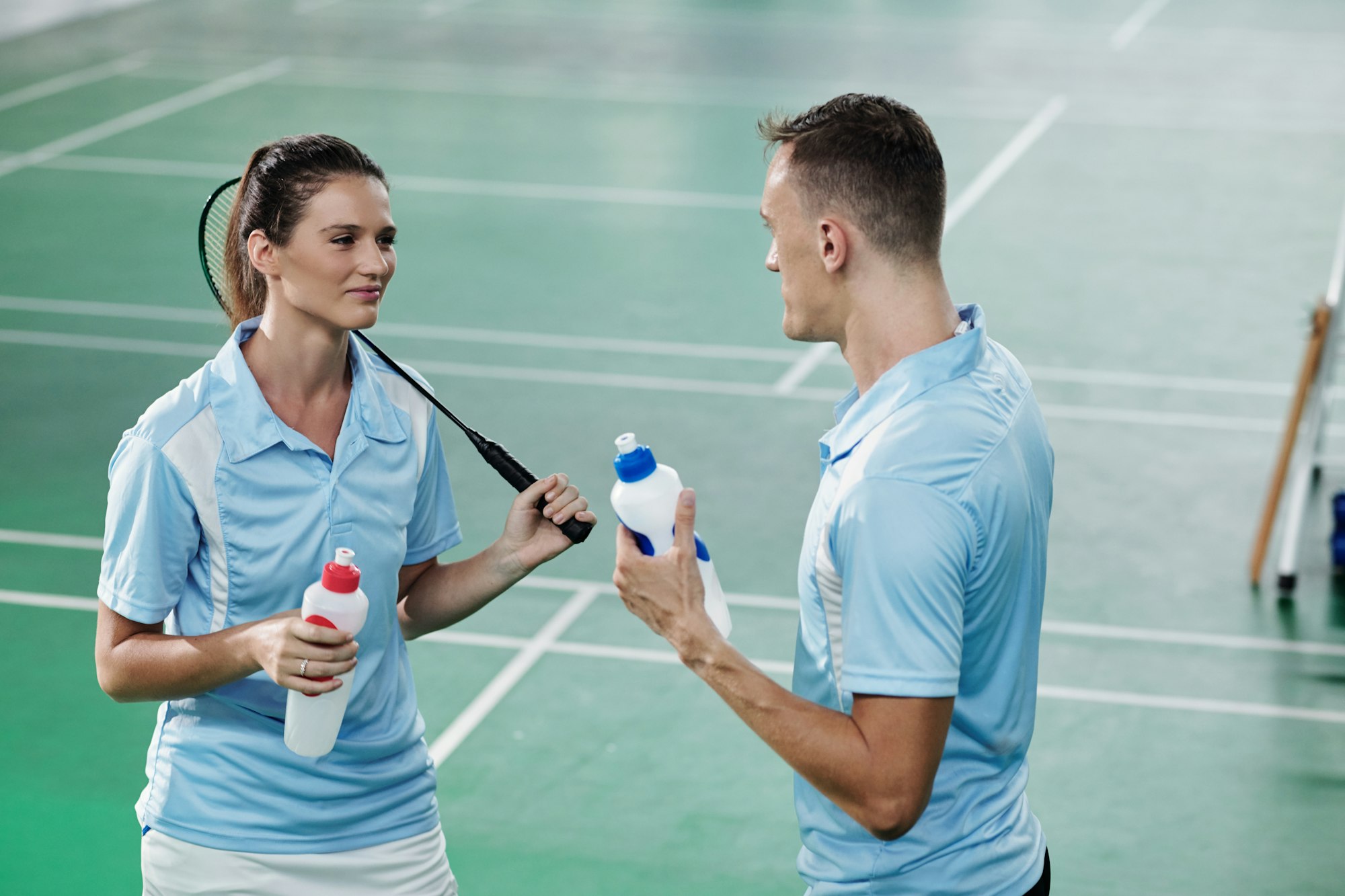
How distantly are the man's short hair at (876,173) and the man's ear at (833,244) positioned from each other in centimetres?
2

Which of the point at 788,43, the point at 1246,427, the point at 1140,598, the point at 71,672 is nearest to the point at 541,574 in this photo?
the point at 71,672

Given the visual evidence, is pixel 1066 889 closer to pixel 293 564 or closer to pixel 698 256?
pixel 293 564

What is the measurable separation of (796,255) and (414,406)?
995 mm

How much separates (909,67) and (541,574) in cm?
1181

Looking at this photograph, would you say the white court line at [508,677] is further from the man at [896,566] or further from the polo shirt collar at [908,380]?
the polo shirt collar at [908,380]

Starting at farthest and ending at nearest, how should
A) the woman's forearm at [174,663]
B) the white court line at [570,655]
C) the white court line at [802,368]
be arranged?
1. the white court line at [802,368]
2. the white court line at [570,655]
3. the woman's forearm at [174,663]

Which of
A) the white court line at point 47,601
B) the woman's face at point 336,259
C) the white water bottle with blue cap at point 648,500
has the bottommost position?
the white court line at point 47,601

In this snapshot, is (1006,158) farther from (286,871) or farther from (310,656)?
(310,656)

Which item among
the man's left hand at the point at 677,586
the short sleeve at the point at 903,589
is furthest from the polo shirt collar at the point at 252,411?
the short sleeve at the point at 903,589

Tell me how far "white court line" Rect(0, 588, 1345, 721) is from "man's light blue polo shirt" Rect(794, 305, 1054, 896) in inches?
129

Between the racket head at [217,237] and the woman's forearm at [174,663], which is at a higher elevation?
the racket head at [217,237]

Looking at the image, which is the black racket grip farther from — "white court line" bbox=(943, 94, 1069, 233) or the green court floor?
"white court line" bbox=(943, 94, 1069, 233)

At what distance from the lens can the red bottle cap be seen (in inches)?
114

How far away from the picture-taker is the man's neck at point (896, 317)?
9.77 feet
